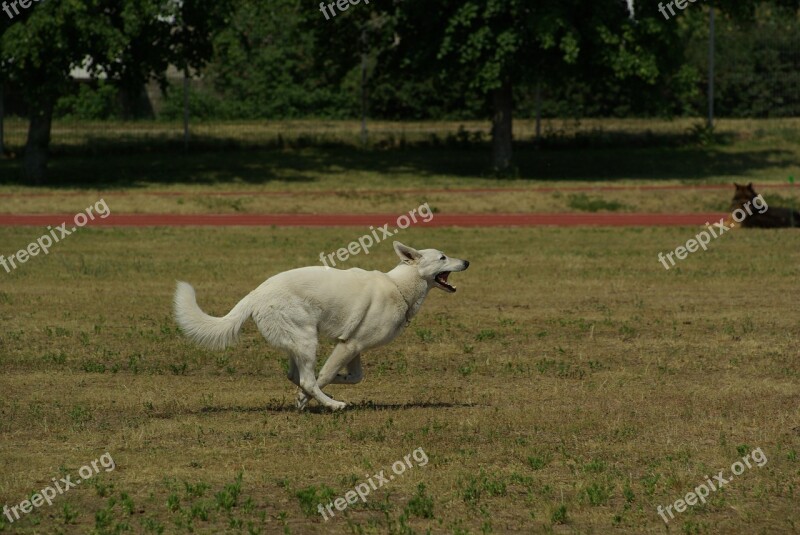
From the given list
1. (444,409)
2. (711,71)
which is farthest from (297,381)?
(711,71)

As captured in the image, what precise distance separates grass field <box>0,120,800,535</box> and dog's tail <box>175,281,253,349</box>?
68 centimetres

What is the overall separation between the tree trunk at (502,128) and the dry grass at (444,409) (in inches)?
810

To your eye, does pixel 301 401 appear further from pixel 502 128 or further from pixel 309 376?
pixel 502 128

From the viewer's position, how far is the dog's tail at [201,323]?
1073 centimetres

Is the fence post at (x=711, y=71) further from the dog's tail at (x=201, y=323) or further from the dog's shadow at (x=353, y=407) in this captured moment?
the dog's tail at (x=201, y=323)

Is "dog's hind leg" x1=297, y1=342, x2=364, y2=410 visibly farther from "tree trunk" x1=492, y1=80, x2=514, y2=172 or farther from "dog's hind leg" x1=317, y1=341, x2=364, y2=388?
"tree trunk" x1=492, y1=80, x2=514, y2=172

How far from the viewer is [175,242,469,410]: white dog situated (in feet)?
35.6

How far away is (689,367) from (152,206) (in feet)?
71.1

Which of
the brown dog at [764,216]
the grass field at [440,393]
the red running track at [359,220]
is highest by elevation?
the grass field at [440,393]

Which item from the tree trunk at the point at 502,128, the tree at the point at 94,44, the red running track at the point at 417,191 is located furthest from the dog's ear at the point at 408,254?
the tree trunk at the point at 502,128

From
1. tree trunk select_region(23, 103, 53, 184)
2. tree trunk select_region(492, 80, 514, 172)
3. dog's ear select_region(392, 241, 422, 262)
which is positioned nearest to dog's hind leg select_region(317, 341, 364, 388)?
dog's ear select_region(392, 241, 422, 262)

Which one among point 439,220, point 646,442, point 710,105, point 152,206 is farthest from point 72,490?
point 710,105

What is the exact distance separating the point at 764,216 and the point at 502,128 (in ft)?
46.7

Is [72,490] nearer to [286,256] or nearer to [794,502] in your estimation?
[794,502]
